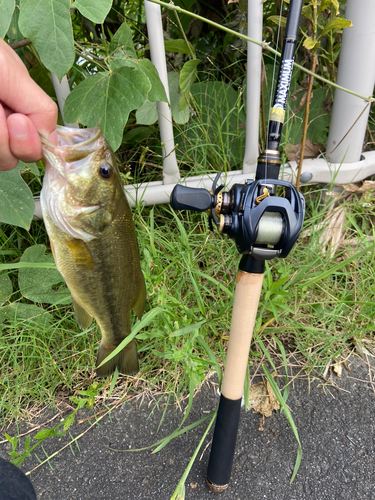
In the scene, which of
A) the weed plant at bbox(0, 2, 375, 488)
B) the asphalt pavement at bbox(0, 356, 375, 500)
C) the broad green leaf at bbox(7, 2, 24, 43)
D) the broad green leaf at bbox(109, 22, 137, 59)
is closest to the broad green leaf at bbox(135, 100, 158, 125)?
the weed plant at bbox(0, 2, 375, 488)

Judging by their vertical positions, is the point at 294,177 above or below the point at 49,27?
below

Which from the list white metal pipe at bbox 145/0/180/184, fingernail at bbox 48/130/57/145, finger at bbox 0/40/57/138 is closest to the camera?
finger at bbox 0/40/57/138

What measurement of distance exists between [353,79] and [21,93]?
1547 mm

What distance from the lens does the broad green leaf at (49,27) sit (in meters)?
1.14

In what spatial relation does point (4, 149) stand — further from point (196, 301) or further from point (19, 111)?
point (196, 301)

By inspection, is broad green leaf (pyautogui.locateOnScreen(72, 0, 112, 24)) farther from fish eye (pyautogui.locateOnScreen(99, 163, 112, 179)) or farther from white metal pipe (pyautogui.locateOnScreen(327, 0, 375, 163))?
white metal pipe (pyautogui.locateOnScreen(327, 0, 375, 163))

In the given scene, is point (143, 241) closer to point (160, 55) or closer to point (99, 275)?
point (99, 275)

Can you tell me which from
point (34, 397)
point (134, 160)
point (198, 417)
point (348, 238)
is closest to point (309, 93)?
point (348, 238)

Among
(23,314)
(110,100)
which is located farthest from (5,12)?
(23,314)

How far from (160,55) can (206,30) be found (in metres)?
0.79

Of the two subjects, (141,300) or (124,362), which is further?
(124,362)

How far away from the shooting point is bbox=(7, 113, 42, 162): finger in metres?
0.87

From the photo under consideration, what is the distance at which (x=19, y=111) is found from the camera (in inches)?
35.4

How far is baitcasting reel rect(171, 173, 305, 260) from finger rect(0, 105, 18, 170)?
0.41m
